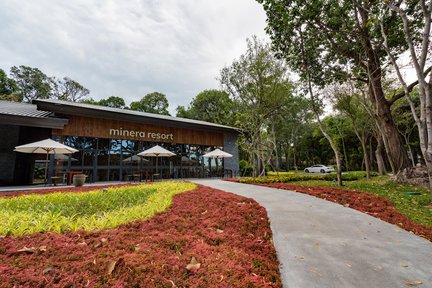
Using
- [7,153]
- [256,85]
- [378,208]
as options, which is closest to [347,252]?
[378,208]

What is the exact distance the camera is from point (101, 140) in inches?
543

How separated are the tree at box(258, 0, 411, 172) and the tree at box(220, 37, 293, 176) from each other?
211 centimetres

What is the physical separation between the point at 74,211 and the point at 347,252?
17.7 feet

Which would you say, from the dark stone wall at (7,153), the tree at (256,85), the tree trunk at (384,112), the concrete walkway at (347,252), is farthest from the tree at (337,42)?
the dark stone wall at (7,153)

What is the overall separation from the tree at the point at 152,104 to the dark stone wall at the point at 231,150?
→ 2180 centimetres

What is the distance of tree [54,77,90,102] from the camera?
3350cm

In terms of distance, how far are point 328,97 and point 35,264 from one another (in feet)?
63.6

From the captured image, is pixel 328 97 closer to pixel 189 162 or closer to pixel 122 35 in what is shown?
pixel 189 162

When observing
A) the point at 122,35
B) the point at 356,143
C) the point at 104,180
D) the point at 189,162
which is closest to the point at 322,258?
the point at 122,35

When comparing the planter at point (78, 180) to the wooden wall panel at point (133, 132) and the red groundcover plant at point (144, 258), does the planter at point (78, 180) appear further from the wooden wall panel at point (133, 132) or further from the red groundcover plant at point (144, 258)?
the red groundcover plant at point (144, 258)

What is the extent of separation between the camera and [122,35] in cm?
1068

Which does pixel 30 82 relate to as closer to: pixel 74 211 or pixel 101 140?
pixel 101 140

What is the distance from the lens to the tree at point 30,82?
31656 mm

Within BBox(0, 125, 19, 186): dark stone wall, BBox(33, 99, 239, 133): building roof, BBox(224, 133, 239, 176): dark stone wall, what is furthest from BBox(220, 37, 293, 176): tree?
BBox(0, 125, 19, 186): dark stone wall
